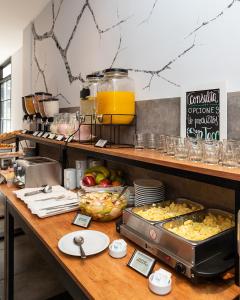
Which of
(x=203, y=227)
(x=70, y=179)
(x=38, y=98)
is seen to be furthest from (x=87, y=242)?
(x=38, y=98)

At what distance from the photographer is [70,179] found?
2.00 meters

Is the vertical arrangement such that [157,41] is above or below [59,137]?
above

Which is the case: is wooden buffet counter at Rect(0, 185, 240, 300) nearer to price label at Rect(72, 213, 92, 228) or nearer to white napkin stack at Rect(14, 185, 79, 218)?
price label at Rect(72, 213, 92, 228)

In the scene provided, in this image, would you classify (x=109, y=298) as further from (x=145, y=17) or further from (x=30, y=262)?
(x=30, y=262)

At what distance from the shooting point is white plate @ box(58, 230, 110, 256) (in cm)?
104

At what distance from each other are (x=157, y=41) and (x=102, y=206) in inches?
35.8

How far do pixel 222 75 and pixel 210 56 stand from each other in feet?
0.36

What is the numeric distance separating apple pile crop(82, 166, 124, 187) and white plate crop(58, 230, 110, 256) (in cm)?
52

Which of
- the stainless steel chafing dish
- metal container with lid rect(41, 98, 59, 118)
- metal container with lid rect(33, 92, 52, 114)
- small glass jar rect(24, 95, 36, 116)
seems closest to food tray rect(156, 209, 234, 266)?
the stainless steel chafing dish

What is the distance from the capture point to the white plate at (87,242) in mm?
1038

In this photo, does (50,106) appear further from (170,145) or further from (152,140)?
(170,145)

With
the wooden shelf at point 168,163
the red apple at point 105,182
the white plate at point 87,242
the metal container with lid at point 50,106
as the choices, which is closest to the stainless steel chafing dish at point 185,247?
the white plate at point 87,242

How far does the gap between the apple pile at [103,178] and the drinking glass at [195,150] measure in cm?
70

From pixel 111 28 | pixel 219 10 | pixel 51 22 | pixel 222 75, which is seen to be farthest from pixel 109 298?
pixel 51 22
